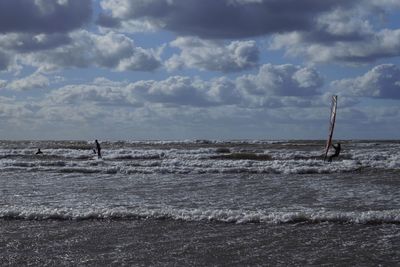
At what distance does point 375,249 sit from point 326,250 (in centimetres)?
92

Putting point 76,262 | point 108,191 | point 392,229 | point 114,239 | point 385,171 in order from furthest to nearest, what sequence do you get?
point 385,171 < point 108,191 < point 392,229 < point 114,239 < point 76,262

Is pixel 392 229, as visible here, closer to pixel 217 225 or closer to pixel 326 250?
pixel 326 250

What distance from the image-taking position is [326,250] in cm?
→ 946

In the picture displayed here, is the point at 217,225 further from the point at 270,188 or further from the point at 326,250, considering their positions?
the point at 270,188

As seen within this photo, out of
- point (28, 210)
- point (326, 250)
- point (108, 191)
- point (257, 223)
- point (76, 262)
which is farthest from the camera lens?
point (108, 191)

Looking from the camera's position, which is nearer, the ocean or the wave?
the ocean

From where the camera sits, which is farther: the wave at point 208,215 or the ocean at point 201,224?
the wave at point 208,215

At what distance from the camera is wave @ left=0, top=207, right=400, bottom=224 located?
1238cm

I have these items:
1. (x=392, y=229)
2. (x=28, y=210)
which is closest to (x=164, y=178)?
(x=28, y=210)

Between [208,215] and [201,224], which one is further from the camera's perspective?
[208,215]

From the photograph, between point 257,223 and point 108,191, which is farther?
point 108,191

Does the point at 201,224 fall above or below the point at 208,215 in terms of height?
below

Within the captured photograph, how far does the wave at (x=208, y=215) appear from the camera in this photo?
1238 cm

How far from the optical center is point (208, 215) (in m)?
13.0
